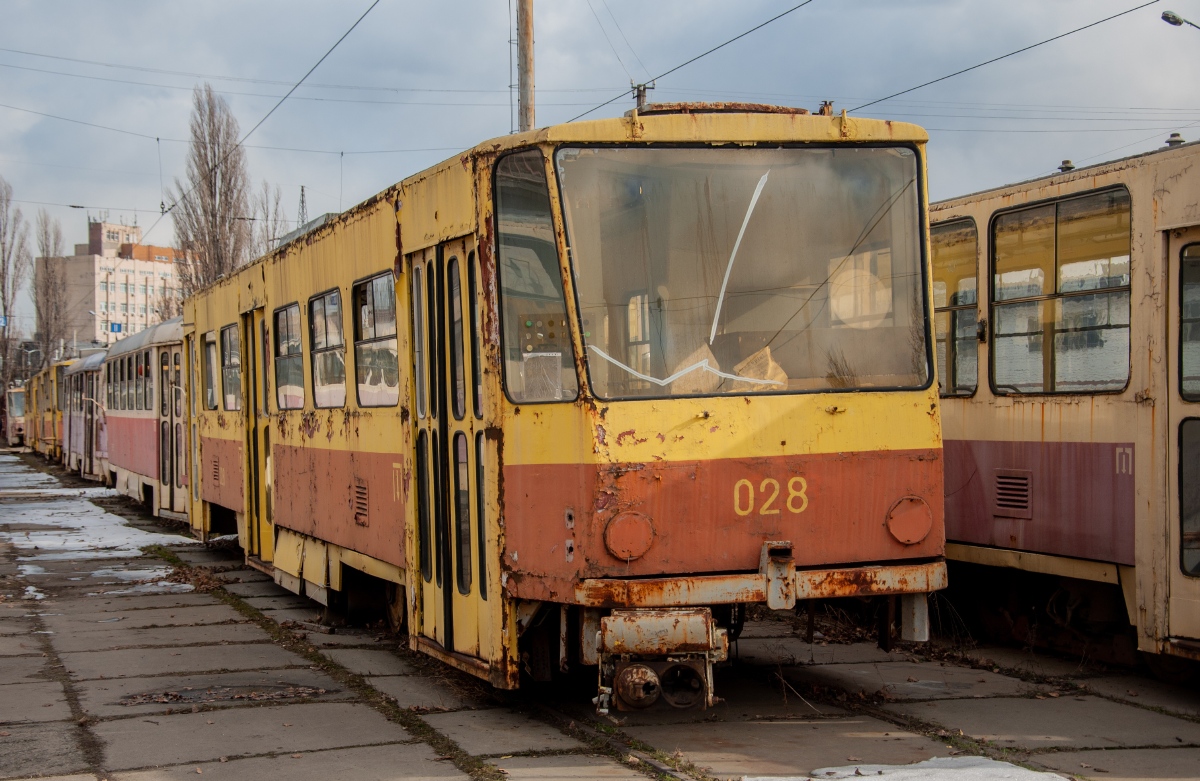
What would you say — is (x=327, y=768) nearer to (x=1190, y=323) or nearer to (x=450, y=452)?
(x=450, y=452)

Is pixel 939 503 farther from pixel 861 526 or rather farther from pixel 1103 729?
pixel 1103 729

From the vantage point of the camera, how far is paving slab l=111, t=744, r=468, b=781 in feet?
19.0

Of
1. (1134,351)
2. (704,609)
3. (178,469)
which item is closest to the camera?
(704,609)

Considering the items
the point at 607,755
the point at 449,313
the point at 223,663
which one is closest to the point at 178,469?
the point at 223,663

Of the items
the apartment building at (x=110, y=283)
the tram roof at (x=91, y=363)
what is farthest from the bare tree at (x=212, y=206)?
the apartment building at (x=110, y=283)

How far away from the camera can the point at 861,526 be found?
6418mm

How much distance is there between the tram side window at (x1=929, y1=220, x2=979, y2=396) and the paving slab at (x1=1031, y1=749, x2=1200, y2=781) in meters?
3.20

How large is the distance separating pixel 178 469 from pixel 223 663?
32.4ft

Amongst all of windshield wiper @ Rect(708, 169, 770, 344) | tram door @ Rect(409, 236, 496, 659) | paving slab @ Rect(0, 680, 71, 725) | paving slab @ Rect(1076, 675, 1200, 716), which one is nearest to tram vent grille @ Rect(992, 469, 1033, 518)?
paving slab @ Rect(1076, 675, 1200, 716)

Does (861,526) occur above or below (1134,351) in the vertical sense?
below

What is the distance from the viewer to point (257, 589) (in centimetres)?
1274

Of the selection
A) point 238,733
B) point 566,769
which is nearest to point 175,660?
point 238,733

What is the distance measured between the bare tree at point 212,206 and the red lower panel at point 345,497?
31.9 m

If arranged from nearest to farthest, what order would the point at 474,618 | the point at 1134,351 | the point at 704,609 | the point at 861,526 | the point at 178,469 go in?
1. the point at 704,609
2. the point at 861,526
3. the point at 474,618
4. the point at 1134,351
5. the point at 178,469
